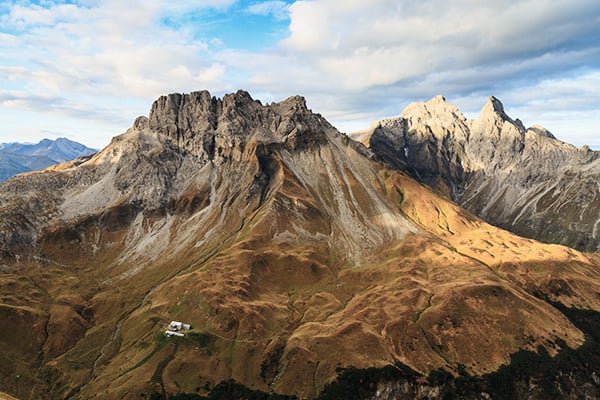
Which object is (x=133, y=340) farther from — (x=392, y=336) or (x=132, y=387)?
(x=392, y=336)

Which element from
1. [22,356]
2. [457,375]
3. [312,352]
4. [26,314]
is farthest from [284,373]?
[26,314]

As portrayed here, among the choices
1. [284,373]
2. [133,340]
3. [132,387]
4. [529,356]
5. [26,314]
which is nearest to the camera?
[132,387]

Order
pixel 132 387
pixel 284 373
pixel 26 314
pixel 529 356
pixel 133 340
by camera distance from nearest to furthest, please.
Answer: pixel 132 387 → pixel 284 373 → pixel 529 356 → pixel 133 340 → pixel 26 314

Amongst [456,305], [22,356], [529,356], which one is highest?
[456,305]

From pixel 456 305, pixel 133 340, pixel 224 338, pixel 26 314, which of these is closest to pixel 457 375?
pixel 456 305

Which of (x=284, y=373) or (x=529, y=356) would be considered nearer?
(x=284, y=373)

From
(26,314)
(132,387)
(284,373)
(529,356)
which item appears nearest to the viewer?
(132,387)

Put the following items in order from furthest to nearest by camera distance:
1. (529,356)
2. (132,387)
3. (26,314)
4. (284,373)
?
(26,314) < (529,356) < (284,373) < (132,387)

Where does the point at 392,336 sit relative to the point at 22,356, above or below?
above

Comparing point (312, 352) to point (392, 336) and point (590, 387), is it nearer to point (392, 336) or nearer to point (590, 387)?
point (392, 336)
